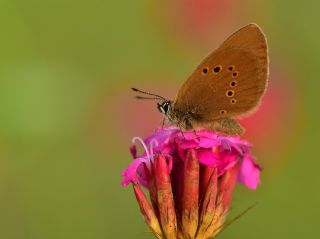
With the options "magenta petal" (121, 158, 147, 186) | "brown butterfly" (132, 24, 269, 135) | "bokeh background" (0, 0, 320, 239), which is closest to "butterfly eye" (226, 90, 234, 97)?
"brown butterfly" (132, 24, 269, 135)

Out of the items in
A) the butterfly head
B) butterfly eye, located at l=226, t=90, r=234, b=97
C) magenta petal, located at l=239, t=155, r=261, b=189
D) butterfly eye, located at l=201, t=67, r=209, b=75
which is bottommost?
magenta petal, located at l=239, t=155, r=261, b=189

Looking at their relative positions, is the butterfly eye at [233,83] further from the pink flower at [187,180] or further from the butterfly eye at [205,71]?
the pink flower at [187,180]

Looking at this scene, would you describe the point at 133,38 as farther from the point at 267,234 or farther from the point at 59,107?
the point at 267,234

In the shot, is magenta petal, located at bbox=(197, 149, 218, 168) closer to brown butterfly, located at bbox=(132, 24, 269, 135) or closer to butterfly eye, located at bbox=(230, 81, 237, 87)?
brown butterfly, located at bbox=(132, 24, 269, 135)

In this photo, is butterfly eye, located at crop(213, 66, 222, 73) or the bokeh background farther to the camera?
the bokeh background

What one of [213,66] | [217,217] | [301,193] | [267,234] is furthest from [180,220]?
[301,193]

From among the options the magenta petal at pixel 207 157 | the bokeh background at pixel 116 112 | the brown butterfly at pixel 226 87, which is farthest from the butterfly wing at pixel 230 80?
the bokeh background at pixel 116 112

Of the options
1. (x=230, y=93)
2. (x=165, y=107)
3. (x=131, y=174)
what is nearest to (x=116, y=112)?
(x=165, y=107)
